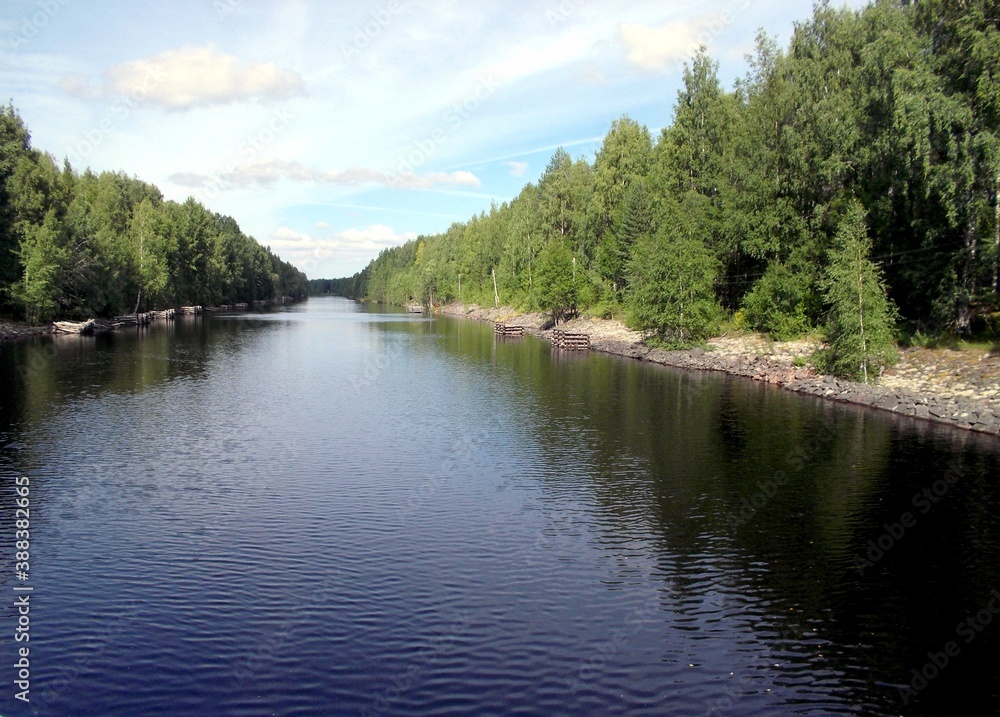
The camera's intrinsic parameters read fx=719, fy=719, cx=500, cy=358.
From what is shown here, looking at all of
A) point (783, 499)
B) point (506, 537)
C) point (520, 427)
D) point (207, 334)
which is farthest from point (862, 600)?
point (207, 334)

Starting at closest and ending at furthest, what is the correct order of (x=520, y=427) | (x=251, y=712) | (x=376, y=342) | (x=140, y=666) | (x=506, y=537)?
(x=251, y=712) → (x=140, y=666) → (x=506, y=537) → (x=520, y=427) → (x=376, y=342)

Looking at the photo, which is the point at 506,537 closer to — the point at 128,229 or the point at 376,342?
the point at 376,342

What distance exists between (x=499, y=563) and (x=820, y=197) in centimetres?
5231

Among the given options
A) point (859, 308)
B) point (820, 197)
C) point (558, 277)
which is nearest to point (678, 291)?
point (820, 197)

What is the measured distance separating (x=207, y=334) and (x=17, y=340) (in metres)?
23.4

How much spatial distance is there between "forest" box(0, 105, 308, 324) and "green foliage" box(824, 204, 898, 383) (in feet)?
265

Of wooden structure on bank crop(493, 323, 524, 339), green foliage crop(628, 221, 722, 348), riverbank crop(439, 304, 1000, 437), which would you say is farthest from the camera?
wooden structure on bank crop(493, 323, 524, 339)

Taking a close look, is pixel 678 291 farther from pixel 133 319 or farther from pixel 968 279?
pixel 133 319

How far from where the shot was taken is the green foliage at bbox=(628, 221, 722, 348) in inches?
2677

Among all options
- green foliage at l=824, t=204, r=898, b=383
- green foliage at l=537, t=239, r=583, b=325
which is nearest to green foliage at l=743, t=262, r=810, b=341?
green foliage at l=824, t=204, r=898, b=383

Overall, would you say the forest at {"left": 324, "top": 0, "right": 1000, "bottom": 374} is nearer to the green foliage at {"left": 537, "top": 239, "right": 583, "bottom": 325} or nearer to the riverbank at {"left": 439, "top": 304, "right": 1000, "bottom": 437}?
the green foliage at {"left": 537, "top": 239, "right": 583, "bottom": 325}

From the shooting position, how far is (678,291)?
68250 mm

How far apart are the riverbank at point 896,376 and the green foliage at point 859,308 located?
4.98 feet

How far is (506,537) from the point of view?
21578 mm
